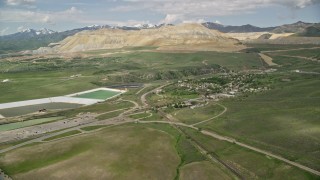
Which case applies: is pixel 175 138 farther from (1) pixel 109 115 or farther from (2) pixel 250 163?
(1) pixel 109 115

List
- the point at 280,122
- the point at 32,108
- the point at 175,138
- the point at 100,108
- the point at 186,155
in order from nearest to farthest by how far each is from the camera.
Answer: the point at 186,155, the point at 175,138, the point at 280,122, the point at 100,108, the point at 32,108

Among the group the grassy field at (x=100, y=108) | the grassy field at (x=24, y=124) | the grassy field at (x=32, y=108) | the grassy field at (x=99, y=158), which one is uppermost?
the grassy field at (x=99, y=158)

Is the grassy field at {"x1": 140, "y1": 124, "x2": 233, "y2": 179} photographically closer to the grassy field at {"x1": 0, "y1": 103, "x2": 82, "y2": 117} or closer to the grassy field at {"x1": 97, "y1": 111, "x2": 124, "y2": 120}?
the grassy field at {"x1": 97, "y1": 111, "x2": 124, "y2": 120}

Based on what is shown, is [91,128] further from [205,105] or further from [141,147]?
[205,105]

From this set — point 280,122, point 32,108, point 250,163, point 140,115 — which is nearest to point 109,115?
point 140,115

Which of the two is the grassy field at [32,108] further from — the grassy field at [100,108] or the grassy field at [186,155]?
the grassy field at [186,155]

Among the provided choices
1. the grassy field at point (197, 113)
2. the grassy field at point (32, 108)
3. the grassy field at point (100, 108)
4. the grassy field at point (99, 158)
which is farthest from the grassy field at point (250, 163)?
the grassy field at point (32, 108)

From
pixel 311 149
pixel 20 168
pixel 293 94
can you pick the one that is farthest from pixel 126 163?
pixel 293 94
